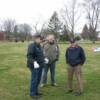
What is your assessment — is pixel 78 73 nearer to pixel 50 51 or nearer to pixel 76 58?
pixel 76 58

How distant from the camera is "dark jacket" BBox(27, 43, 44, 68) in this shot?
9.92 metres

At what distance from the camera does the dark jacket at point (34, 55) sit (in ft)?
32.6

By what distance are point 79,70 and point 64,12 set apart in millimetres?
83665

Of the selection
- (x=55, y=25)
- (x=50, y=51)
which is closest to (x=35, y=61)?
(x=50, y=51)

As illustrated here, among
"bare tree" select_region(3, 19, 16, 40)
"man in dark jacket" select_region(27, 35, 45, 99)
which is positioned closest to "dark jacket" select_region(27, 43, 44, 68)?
"man in dark jacket" select_region(27, 35, 45, 99)

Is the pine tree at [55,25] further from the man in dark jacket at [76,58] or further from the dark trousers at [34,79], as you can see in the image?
the dark trousers at [34,79]

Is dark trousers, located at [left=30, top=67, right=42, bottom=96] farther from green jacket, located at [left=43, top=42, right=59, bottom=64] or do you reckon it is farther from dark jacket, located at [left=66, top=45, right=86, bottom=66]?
green jacket, located at [left=43, top=42, right=59, bottom=64]

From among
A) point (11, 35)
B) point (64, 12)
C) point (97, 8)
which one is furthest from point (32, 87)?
point (11, 35)

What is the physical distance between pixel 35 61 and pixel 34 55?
0.61 ft

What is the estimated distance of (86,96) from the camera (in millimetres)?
10422

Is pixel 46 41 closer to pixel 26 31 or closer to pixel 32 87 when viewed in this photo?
pixel 32 87

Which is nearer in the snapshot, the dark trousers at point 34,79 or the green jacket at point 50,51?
the dark trousers at point 34,79

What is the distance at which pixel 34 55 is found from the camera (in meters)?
10.1

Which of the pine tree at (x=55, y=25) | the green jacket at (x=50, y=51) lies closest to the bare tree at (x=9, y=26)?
the pine tree at (x=55, y=25)
